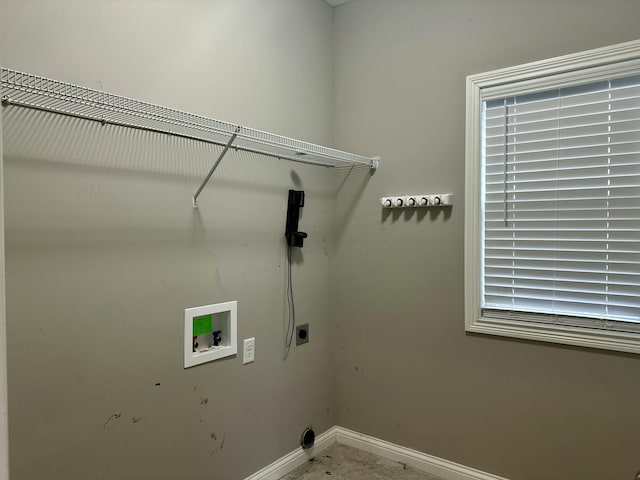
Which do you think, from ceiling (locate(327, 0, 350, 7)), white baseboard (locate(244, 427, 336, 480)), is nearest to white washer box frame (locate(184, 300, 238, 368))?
white baseboard (locate(244, 427, 336, 480))

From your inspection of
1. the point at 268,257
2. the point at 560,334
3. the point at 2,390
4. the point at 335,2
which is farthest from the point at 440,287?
the point at 2,390

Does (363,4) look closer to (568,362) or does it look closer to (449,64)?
(449,64)

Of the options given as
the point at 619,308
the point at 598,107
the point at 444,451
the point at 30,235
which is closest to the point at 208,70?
the point at 30,235

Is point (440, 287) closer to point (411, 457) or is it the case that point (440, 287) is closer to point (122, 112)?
point (411, 457)

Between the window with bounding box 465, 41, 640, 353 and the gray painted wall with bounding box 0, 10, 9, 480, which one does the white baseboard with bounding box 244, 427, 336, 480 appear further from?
the gray painted wall with bounding box 0, 10, 9, 480

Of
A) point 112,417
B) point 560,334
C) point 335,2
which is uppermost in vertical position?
point 335,2

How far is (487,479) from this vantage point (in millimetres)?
2213

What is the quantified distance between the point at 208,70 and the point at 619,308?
2146mm

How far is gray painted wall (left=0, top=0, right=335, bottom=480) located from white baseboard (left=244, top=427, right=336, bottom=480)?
0.06m

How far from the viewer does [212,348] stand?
2.02 m

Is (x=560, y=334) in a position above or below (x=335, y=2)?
below

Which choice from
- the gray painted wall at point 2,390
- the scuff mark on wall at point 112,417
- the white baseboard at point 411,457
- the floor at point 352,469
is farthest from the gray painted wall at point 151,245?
the gray painted wall at point 2,390

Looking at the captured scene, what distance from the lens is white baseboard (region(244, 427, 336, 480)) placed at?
2.27 metres

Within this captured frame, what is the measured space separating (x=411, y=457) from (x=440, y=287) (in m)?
1.00
